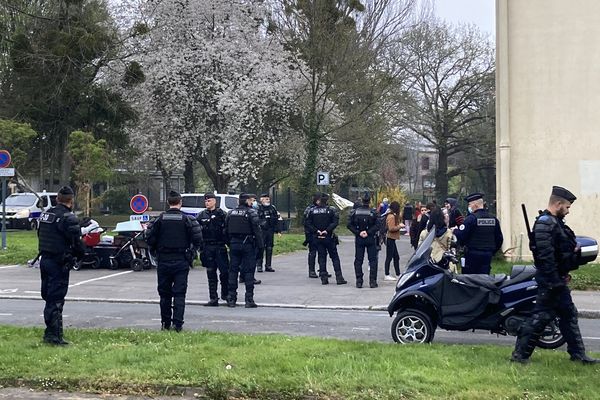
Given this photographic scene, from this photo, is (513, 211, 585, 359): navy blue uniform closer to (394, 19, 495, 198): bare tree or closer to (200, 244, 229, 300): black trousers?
(200, 244, 229, 300): black trousers

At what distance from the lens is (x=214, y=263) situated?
41.4ft

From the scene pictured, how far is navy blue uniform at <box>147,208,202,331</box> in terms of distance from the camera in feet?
31.4

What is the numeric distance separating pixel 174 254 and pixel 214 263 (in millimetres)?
3051

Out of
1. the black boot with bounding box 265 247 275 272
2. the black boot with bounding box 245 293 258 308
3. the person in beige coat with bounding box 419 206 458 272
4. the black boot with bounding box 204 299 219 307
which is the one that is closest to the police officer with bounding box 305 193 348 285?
the person in beige coat with bounding box 419 206 458 272

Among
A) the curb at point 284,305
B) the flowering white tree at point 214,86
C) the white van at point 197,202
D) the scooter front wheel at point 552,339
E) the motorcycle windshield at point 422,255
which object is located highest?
the flowering white tree at point 214,86

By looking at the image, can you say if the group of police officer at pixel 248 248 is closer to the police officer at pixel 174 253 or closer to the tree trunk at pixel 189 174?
the police officer at pixel 174 253

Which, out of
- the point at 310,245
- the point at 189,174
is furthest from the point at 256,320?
the point at 189,174

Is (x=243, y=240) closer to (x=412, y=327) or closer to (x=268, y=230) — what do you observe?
(x=412, y=327)

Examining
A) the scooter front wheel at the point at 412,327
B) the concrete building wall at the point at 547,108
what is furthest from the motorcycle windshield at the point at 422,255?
the concrete building wall at the point at 547,108

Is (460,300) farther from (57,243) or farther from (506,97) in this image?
(506,97)

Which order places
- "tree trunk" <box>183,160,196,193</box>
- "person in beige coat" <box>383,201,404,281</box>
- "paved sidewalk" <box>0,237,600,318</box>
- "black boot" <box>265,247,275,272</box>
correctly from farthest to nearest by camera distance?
"tree trunk" <box>183,160,196,193</box> < "black boot" <box>265,247,275,272</box> < "person in beige coat" <box>383,201,404,281</box> < "paved sidewalk" <box>0,237,600,318</box>

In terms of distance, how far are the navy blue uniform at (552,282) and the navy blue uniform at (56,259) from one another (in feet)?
16.3

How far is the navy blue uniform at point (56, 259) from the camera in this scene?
27.7ft

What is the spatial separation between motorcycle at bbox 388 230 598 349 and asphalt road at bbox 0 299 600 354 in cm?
58
